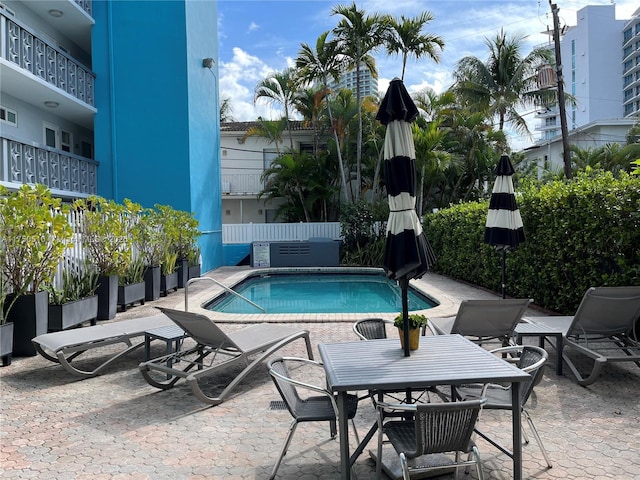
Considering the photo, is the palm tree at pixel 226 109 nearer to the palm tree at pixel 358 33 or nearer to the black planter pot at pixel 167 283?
the palm tree at pixel 358 33

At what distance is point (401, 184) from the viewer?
353 cm

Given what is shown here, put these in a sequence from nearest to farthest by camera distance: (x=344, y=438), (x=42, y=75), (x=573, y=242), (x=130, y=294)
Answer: (x=344, y=438), (x=573, y=242), (x=130, y=294), (x=42, y=75)

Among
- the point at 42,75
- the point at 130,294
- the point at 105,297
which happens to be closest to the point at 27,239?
the point at 105,297

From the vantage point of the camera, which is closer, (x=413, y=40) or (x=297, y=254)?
(x=297, y=254)

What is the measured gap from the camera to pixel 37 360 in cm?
577

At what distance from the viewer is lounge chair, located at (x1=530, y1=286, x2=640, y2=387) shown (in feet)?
16.0

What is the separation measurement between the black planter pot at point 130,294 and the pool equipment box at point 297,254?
8.82 m

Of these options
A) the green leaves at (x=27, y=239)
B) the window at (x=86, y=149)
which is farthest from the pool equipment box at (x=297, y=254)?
the green leaves at (x=27, y=239)

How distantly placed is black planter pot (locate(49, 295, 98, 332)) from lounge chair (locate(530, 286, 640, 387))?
19.9ft

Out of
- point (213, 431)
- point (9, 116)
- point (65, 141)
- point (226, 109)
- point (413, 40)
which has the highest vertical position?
point (226, 109)

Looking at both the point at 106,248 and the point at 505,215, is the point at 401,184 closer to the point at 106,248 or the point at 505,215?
the point at 505,215

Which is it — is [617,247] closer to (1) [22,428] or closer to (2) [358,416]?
(2) [358,416]

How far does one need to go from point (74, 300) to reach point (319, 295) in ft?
23.1

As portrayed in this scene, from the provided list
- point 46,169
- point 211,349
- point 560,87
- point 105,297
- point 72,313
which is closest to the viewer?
point 211,349
